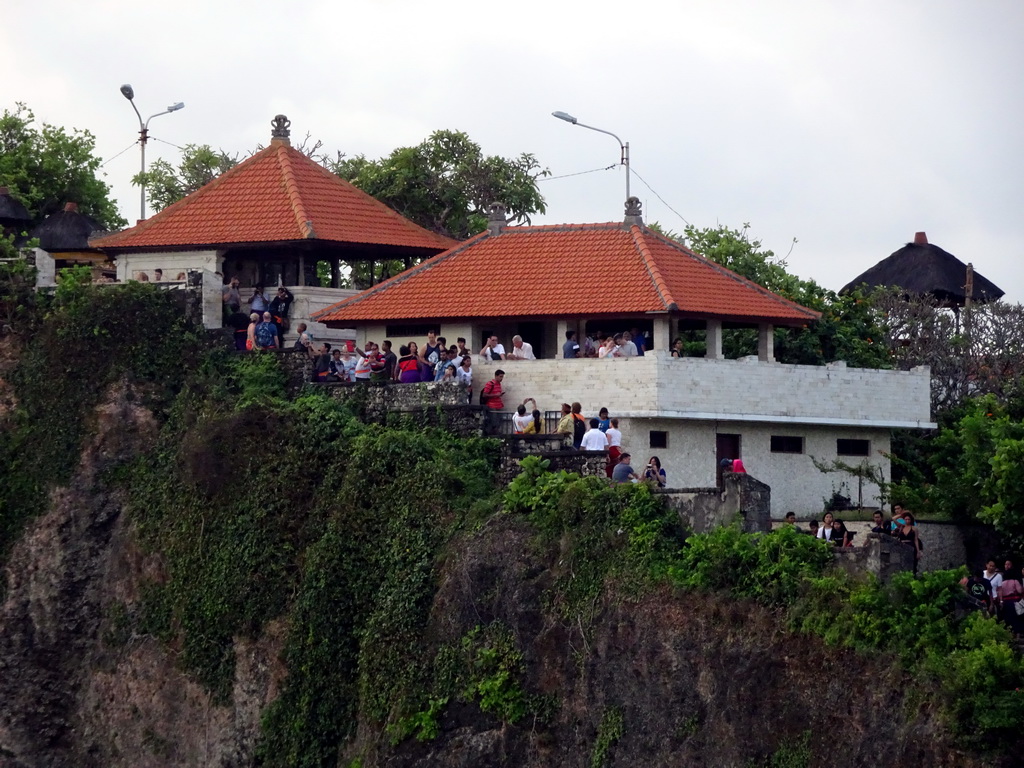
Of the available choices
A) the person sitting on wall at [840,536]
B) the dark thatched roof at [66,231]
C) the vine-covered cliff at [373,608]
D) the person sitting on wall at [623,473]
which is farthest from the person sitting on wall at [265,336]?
the person sitting on wall at [840,536]

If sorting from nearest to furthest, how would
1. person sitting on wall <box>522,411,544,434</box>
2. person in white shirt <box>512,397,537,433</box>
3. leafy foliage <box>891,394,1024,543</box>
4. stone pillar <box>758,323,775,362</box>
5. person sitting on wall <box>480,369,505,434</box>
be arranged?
1. leafy foliage <box>891,394,1024,543</box>
2. person sitting on wall <box>522,411,544,434</box>
3. person in white shirt <box>512,397,537,433</box>
4. person sitting on wall <box>480,369,505,434</box>
5. stone pillar <box>758,323,775,362</box>

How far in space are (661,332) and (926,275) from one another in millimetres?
21500

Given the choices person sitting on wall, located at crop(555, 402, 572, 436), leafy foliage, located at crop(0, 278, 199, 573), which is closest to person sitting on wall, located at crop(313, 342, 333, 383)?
leafy foliage, located at crop(0, 278, 199, 573)

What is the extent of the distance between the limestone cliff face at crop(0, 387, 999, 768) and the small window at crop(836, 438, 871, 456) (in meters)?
8.91

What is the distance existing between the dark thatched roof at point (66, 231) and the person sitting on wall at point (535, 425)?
61.2ft

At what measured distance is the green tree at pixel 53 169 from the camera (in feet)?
213

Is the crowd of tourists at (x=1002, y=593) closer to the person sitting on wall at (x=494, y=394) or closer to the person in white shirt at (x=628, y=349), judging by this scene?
the person in white shirt at (x=628, y=349)

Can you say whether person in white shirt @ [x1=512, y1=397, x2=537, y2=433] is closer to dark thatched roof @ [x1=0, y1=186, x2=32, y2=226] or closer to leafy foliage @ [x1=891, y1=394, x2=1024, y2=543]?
leafy foliage @ [x1=891, y1=394, x2=1024, y2=543]

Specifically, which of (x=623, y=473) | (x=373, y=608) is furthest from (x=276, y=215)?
(x=623, y=473)

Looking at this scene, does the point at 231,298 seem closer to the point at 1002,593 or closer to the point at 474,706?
the point at 474,706

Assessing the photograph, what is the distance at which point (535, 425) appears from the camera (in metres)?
43.2

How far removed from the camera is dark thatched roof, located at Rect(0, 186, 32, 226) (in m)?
61.0

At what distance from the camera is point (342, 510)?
42438 mm

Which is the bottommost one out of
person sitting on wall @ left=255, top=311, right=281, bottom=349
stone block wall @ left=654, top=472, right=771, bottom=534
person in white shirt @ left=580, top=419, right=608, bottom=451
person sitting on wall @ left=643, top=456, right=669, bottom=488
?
stone block wall @ left=654, top=472, right=771, bottom=534
